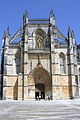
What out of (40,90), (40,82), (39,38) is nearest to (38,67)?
(40,82)

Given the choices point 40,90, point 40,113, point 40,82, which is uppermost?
point 40,82

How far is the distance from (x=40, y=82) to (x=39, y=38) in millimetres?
9246

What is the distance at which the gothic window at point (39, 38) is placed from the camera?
1331 inches

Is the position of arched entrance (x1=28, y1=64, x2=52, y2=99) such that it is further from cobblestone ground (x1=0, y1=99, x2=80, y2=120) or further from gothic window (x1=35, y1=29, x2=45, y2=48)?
cobblestone ground (x1=0, y1=99, x2=80, y2=120)

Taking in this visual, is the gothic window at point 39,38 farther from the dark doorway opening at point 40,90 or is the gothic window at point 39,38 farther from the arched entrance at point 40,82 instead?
the dark doorway opening at point 40,90

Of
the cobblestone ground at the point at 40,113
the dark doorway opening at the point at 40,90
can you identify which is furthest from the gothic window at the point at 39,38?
the cobblestone ground at the point at 40,113

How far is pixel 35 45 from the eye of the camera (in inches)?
1325

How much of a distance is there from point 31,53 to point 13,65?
4.24 meters

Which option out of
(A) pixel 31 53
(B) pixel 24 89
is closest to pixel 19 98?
(B) pixel 24 89

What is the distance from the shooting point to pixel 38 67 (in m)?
31.3

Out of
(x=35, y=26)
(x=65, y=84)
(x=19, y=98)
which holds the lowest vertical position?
(x=19, y=98)

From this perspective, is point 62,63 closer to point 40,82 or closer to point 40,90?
point 40,82

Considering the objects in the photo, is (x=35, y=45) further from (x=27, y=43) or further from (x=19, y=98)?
(x=19, y=98)

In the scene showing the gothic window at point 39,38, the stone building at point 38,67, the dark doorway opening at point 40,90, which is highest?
the gothic window at point 39,38
